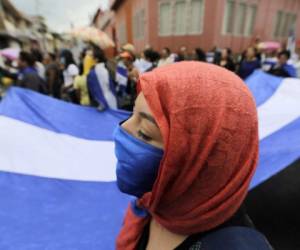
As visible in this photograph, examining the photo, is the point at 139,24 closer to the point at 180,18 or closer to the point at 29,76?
the point at 180,18

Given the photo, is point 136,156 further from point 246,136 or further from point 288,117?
point 288,117

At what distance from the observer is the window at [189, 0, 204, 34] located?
11.0m

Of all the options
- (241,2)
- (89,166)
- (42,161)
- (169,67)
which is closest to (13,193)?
(42,161)

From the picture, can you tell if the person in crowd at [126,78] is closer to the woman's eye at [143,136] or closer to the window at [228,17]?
the woman's eye at [143,136]

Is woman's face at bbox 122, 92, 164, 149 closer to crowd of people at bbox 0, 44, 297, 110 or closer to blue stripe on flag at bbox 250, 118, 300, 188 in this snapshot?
blue stripe on flag at bbox 250, 118, 300, 188

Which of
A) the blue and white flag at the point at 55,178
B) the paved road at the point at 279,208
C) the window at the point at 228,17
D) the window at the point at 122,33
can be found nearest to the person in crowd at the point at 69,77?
the blue and white flag at the point at 55,178

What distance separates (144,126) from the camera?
80 cm

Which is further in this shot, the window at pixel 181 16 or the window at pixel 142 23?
the window at pixel 142 23

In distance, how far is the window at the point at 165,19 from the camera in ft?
37.6

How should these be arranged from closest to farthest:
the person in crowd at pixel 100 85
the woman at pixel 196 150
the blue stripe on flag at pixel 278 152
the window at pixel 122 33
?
the woman at pixel 196 150 < the blue stripe on flag at pixel 278 152 < the person in crowd at pixel 100 85 < the window at pixel 122 33

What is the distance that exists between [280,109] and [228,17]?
10.2 meters

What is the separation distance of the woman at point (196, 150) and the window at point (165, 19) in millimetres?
11672

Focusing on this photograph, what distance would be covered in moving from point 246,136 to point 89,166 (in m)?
1.56

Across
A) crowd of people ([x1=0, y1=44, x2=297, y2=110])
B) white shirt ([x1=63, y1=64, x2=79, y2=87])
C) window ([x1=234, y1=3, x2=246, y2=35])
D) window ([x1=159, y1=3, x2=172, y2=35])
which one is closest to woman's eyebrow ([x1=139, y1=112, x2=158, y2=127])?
crowd of people ([x1=0, y1=44, x2=297, y2=110])
